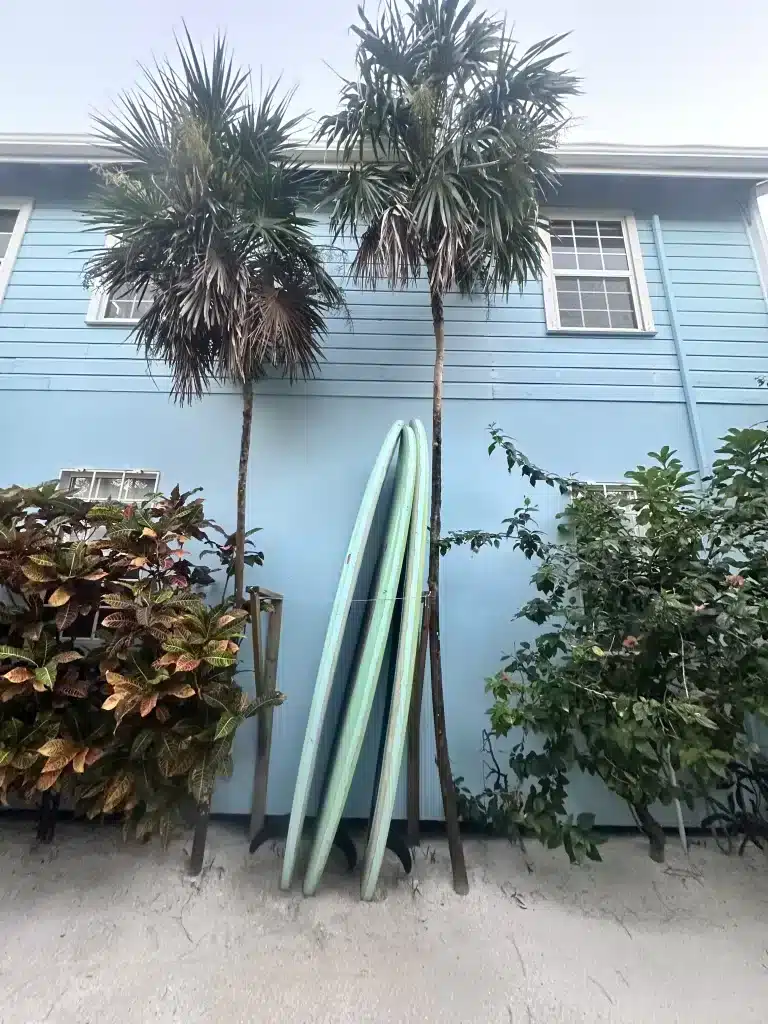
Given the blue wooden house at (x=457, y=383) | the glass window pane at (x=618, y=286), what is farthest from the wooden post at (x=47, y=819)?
the glass window pane at (x=618, y=286)

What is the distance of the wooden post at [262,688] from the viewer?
3295mm

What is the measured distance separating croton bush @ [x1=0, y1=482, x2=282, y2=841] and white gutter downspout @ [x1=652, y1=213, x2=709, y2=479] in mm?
3746

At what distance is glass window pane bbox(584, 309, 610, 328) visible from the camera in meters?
4.82

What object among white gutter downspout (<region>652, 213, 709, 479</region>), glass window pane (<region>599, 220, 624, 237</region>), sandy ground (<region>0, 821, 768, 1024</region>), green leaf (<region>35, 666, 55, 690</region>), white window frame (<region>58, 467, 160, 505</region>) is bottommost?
sandy ground (<region>0, 821, 768, 1024</region>)

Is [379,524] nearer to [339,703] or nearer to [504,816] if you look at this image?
[339,703]

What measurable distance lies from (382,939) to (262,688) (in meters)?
1.45

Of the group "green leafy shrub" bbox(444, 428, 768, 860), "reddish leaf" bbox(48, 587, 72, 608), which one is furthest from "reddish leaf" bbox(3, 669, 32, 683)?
"green leafy shrub" bbox(444, 428, 768, 860)

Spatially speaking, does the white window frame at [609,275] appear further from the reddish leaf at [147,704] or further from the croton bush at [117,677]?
the reddish leaf at [147,704]

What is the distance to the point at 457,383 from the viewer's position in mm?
4457

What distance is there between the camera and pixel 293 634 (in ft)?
12.5

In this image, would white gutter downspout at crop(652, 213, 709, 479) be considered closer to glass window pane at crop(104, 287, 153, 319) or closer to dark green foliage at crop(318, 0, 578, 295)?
dark green foliage at crop(318, 0, 578, 295)

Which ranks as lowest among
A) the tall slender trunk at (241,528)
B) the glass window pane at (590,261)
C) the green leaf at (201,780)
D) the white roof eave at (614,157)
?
the green leaf at (201,780)

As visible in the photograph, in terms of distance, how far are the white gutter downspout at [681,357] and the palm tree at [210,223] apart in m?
3.25

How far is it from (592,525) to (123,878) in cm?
353
